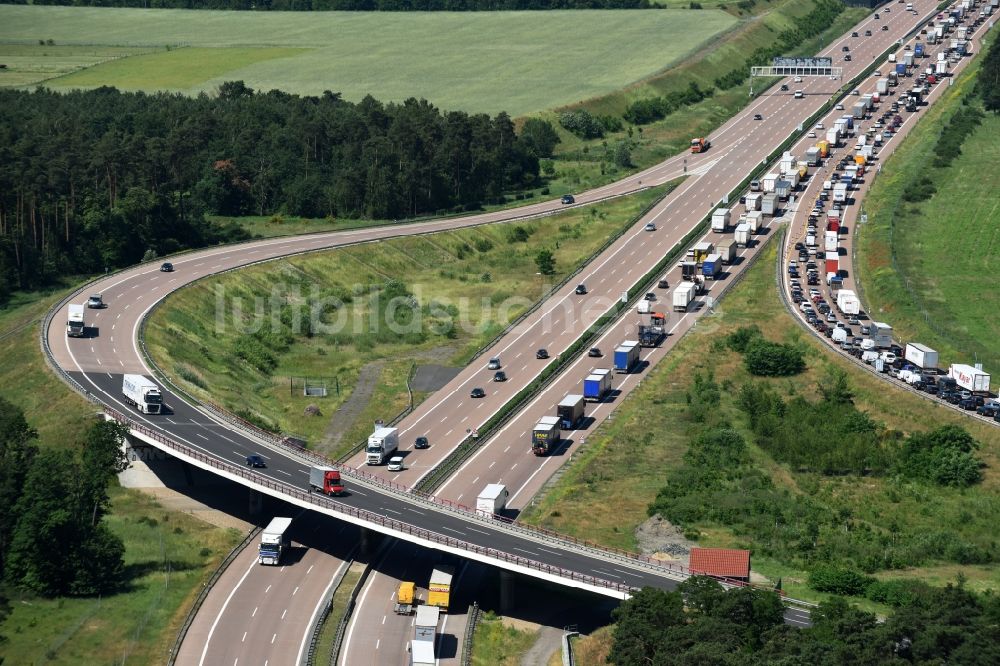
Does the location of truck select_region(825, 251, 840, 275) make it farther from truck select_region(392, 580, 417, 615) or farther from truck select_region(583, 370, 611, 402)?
truck select_region(392, 580, 417, 615)

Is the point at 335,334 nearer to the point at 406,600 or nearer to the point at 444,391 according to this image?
the point at 444,391

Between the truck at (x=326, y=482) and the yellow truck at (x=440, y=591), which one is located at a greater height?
the truck at (x=326, y=482)

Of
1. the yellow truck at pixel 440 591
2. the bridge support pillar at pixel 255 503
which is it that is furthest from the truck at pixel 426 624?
the bridge support pillar at pixel 255 503

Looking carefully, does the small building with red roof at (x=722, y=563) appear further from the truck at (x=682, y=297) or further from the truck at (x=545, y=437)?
the truck at (x=682, y=297)

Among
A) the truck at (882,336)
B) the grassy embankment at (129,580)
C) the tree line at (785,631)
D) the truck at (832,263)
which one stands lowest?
the grassy embankment at (129,580)

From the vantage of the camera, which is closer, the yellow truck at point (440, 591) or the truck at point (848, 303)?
the yellow truck at point (440, 591)

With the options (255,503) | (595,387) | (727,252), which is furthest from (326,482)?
(727,252)

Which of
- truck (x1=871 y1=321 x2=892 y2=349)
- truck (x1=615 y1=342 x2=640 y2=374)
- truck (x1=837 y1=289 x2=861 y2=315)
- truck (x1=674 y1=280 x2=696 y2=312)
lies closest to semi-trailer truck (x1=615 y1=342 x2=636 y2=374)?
truck (x1=615 y1=342 x2=640 y2=374)
